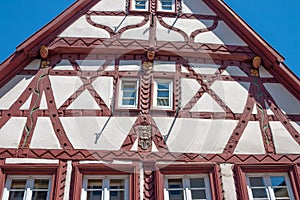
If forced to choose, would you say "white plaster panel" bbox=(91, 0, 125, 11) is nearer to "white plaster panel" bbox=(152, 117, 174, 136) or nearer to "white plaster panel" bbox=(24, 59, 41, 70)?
"white plaster panel" bbox=(24, 59, 41, 70)

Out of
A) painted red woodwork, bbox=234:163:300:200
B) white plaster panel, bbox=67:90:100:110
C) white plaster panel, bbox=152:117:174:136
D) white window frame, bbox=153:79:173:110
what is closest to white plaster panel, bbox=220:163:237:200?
painted red woodwork, bbox=234:163:300:200

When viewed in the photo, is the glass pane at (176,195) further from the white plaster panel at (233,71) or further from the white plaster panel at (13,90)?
the white plaster panel at (13,90)

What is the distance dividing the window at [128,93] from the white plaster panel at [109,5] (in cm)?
192

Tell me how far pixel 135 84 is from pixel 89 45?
1.17m

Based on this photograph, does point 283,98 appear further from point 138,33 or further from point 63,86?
point 63,86

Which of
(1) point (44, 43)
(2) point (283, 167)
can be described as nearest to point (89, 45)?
(1) point (44, 43)

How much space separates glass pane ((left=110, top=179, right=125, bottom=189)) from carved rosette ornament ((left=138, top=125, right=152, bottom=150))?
0.61 m

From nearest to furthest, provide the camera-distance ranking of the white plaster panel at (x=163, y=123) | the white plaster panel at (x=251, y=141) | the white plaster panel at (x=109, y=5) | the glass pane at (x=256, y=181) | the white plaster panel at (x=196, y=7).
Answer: the glass pane at (x=256, y=181) < the white plaster panel at (x=251, y=141) < the white plaster panel at (x=163, y=123) < the white plaster panel at (x=109, y=5) < the white plaster panel at (x=196, y=7)

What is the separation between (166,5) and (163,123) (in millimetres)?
3148

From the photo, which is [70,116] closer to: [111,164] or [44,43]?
[111,164]

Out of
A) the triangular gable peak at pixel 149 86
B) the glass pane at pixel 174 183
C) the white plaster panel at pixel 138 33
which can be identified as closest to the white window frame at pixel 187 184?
the glass pane at pixel 174 183

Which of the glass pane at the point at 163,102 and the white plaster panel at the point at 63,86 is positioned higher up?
the white plaster panel at the point at 63,86

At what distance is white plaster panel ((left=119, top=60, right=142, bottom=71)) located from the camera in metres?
7.57

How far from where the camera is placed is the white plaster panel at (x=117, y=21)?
27.1 feet
